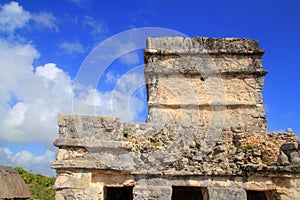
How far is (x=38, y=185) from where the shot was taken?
19.8 meters

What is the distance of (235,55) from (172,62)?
2.31 m

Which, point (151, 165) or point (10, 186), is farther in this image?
point (10, 186)

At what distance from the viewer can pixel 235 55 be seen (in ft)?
33.9

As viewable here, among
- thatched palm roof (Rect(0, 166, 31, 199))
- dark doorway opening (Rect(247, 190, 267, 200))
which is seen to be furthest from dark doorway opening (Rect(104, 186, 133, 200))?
thatched palm roof (Rect(0, 166, 31, 199))

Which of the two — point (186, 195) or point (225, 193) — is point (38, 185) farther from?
point (225, 193)

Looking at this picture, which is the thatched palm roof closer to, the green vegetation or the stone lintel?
the green vegetation

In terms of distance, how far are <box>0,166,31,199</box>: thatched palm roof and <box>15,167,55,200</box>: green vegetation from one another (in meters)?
3.21

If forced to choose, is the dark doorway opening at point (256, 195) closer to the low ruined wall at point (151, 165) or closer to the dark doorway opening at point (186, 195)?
the dark doorway opening at point (186, 195)

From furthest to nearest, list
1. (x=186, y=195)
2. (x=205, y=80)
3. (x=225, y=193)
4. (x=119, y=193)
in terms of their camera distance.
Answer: (x=205, y=80)
(x=186, y=195)
(x=119, y=193)
(x=225, y=193)

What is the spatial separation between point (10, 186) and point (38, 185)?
6.09 m

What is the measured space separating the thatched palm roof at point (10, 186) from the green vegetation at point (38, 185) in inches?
127

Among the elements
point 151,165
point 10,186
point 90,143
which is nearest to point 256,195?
point 151,165

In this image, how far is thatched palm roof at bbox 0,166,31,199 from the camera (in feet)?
44.6

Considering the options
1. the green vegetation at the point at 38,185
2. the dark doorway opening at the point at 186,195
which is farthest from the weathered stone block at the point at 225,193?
the green vegetation at the point at 38,185
